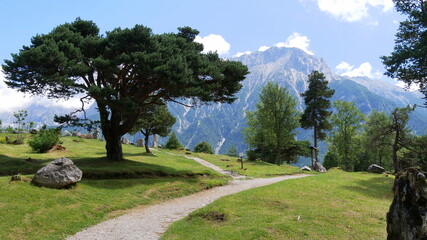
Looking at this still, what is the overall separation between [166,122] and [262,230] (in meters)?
38.2

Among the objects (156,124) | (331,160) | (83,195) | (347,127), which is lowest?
(83,195)

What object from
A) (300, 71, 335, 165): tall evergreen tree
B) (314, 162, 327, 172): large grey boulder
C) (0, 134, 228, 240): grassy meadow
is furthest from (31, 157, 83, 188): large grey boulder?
(300, 71, 335, 165): tall evergreen tree

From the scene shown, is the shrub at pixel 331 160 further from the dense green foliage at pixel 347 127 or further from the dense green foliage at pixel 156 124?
the dense green foliage at pixel 156 124

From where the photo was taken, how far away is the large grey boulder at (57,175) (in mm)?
17047

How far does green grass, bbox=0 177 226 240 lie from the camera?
12312 millimetres

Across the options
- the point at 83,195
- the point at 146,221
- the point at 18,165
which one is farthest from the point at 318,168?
the point at 18,165

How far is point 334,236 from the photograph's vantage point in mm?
11430

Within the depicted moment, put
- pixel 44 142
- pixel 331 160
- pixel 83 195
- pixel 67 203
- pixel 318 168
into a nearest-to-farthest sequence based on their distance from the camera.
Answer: pixel 67 203 → pixel 83 195 → pixel 44 142 → pixel 318 168 → pixel 331 160

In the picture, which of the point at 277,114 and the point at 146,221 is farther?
the point at 277,114

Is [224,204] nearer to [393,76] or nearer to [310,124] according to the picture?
[393,76]

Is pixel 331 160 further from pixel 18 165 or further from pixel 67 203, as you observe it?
pixel 67 203

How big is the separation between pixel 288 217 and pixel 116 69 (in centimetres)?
1788

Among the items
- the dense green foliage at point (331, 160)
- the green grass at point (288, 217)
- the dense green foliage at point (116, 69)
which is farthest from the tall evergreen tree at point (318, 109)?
the green grass at point (288, 217)

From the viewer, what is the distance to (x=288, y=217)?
1405cm
